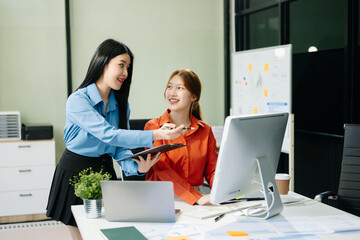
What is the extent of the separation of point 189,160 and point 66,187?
66cm

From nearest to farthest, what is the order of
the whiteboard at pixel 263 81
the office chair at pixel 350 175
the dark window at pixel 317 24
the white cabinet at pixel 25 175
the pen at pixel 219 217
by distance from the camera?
the pen at pixel 219 217 → the office chair at pixel 350 175 → the dark window at pixel 317 24 → the whiteboard at pixel 263 81 → the white cabinet at pixel 25 175

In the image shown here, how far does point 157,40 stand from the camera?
5.41 m

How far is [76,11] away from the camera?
5.07 m

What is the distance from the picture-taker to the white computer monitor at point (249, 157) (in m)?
1.81

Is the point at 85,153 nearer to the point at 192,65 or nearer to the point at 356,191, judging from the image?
the point at 356,191

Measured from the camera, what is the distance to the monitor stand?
1.97 m

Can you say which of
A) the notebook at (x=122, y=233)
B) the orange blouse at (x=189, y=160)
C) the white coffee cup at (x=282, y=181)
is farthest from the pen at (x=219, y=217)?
the white coffee cup at (x=282, y=181)

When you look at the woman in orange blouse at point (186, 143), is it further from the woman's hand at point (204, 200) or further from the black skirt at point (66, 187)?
the black skirt at point (66, 187)

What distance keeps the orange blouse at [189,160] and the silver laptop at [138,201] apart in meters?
0.40

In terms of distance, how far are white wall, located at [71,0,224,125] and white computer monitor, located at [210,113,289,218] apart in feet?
11.3

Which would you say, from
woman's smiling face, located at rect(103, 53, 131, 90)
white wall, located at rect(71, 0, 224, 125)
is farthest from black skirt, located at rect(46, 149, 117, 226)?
white wall, located at rect(71, 0, 224, 125)

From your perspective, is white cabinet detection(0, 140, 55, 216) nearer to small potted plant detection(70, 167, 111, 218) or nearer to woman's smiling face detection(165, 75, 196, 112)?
woman's smiling face detection(165, 75, 196, 112)

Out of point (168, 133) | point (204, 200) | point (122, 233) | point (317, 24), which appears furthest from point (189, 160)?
point (317, 24)

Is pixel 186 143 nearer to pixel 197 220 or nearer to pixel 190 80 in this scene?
pixel 190 80
